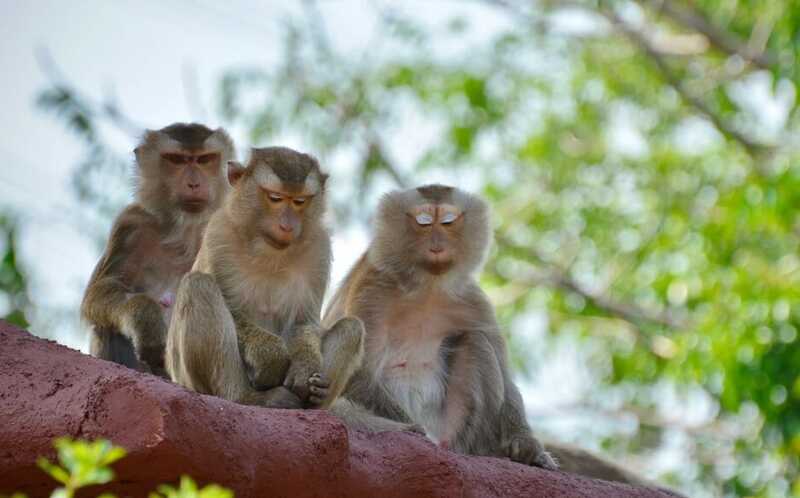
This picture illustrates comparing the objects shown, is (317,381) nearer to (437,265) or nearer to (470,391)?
(470,391)

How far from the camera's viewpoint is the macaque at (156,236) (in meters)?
7.90

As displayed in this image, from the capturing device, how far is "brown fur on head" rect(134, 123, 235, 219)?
8250 mm

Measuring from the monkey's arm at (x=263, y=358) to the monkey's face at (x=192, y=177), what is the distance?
4.94ft

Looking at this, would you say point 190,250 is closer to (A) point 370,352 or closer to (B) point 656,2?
(A) point 370,352

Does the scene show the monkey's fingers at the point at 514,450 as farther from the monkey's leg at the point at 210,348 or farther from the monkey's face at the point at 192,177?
the monkey's face at the point at 192,177

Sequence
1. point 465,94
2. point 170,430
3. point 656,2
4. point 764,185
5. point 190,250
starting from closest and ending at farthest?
point 170,430
point 190,250
point 764,185
point 656,2
point 465,94

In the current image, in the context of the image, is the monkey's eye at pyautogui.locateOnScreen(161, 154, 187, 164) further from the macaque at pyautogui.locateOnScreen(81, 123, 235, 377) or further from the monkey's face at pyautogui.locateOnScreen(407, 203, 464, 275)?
the monkey's face at pyautogui.locateOnScreen(407, 203, 464, 275)

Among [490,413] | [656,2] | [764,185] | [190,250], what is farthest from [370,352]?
[656,2]

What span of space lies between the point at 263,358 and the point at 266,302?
21.2 inches

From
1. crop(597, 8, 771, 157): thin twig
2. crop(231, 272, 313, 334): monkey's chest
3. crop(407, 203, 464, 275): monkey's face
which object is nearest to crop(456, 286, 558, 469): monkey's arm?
crop(407, 203, 464, 275): monkey's face

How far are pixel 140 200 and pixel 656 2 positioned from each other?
10508 millimetres

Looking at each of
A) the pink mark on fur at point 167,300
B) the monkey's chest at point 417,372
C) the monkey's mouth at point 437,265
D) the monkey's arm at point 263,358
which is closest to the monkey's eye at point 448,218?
the monkey's mouth at point 437,265

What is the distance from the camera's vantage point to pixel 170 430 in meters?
5.09

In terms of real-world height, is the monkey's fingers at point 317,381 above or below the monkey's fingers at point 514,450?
above
